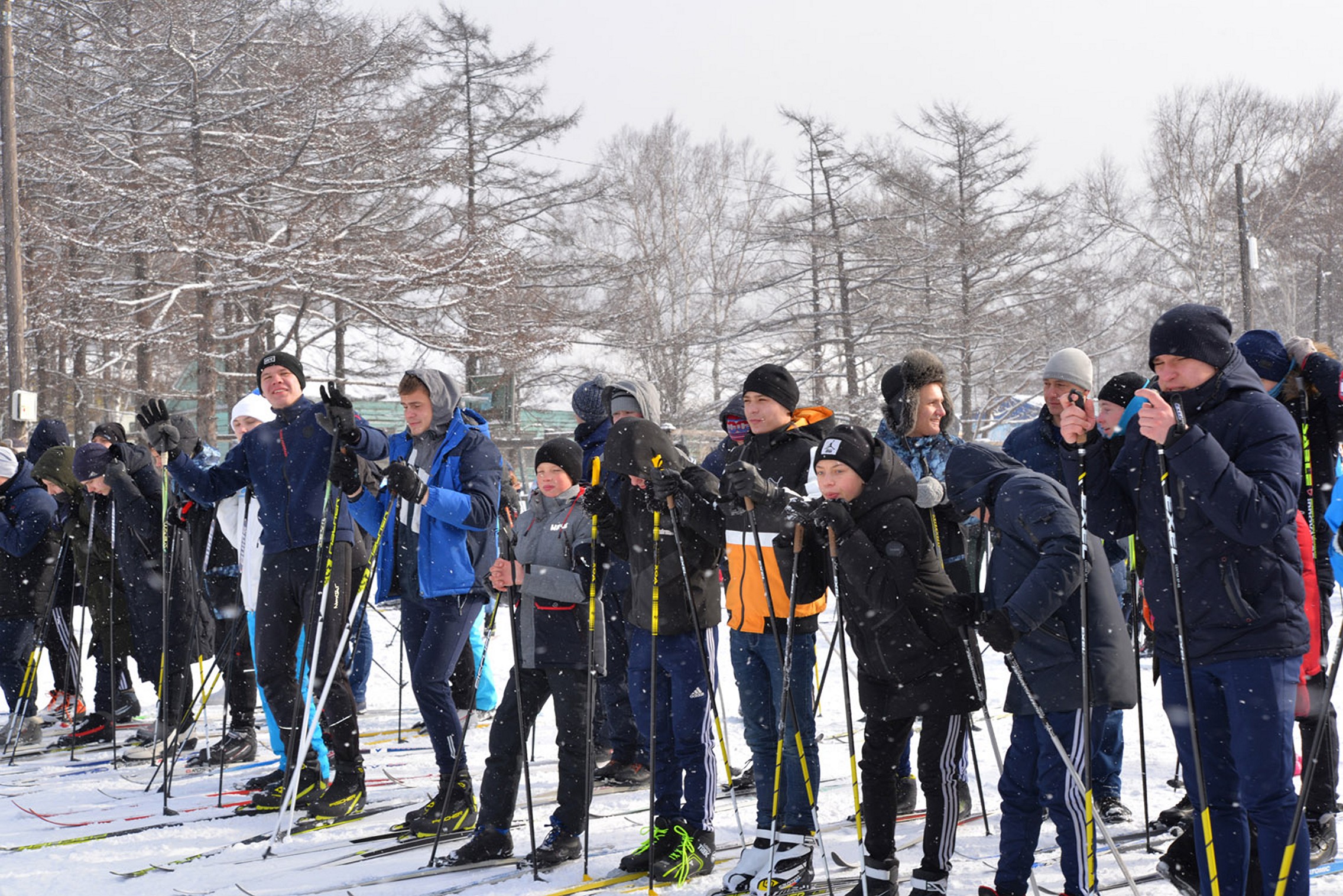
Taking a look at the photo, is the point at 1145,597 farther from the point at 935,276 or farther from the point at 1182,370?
the point at 935,276

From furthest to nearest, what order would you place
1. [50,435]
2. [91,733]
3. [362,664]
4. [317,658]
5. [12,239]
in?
[12,239] < [50,435] < [362,664] < [91,733] < [317,658]

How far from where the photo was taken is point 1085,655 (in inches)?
128

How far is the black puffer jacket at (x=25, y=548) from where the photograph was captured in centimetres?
702

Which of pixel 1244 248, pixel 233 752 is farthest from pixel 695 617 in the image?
pixel 1244 248

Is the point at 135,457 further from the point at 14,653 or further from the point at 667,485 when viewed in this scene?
the point at 667,485

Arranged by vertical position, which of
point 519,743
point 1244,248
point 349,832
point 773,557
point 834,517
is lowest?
point 349,832

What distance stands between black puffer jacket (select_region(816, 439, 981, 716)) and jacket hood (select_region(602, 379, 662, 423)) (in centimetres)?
152

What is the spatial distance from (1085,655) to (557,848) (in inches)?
85.4

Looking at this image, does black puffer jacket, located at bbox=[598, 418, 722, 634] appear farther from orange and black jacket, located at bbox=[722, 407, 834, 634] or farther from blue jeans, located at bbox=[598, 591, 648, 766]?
blue jeans, located at bbox=[598, 591, 648, 766]

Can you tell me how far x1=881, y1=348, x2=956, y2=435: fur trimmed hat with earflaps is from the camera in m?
4.57

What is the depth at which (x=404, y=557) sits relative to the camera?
4.86 metres

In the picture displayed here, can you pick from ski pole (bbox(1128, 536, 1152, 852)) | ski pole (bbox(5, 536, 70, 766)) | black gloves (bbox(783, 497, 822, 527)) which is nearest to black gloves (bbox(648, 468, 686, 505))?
black gloves (bbox(783, 497, 822, 527))

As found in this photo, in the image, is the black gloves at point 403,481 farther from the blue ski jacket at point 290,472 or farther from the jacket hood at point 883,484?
the jacket hood at point 883,484

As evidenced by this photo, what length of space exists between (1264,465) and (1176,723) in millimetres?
843
